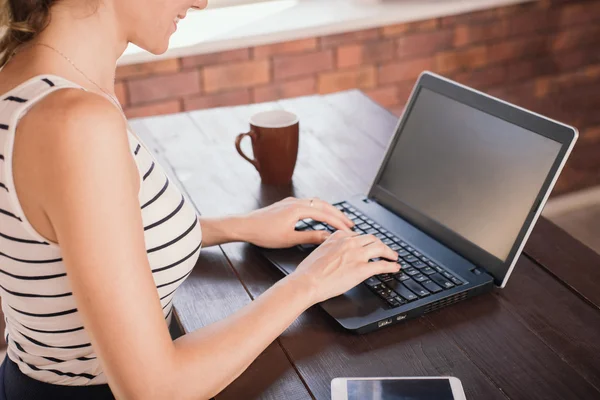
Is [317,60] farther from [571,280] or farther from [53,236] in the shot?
[53,236]

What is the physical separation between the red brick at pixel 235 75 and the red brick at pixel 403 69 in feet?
1.42

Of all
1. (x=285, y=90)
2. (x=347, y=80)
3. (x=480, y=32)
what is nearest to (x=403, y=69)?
(x=347, y=80)

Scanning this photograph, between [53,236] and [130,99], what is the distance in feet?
4.68

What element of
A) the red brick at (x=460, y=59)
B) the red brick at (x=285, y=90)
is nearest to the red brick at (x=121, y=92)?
the red brick at (x=285, y=90)

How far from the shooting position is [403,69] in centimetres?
243

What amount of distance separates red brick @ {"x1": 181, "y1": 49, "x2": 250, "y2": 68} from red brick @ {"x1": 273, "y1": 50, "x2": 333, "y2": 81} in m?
0.11

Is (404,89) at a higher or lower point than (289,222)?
lower

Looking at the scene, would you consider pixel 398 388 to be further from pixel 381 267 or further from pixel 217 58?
pixel 217 58

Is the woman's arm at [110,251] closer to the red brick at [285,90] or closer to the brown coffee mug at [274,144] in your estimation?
the brown coffee mug at [274,144]

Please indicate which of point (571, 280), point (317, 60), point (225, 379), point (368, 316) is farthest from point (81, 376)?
point (317, 60)

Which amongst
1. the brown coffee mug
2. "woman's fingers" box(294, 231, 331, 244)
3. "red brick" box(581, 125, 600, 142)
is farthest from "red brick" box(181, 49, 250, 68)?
"red brick" box(581, 125, 600, 142)

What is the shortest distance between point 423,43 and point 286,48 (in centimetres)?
52

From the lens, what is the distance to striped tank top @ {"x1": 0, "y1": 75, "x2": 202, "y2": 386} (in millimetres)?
730

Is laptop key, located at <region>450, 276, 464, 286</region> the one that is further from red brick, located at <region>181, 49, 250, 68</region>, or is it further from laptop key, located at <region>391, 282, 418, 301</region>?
red brick, located at <region>181, 49, 250, 68</region>
